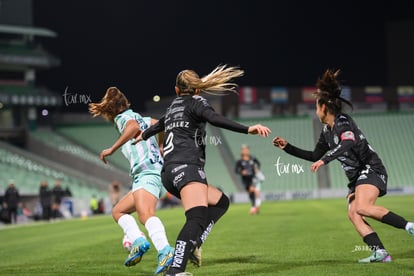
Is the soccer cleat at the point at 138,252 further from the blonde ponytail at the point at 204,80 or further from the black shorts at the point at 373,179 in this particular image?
the black shorts at the point at 373,179

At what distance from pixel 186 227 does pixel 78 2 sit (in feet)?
139

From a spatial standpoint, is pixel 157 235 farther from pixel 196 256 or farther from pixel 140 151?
pixel 140 151

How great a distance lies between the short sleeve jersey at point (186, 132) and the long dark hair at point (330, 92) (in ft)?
6.23

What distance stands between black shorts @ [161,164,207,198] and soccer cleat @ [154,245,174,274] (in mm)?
796

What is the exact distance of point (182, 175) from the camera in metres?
7.50

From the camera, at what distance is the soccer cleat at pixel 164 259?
7844 millimetres

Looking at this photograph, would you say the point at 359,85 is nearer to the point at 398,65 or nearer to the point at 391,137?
the point at 398,65

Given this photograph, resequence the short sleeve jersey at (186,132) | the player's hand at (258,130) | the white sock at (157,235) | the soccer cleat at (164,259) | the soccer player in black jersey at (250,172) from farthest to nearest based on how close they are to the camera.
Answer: the soccer player in black jersey at (250,172) → the white sock at (157,235) → the soccer cleat at (164,259) → the short sleeve jersey at (186,132) → the player's hand at (258,130)

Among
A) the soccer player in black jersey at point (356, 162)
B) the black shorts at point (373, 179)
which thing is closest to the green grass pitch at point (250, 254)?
the soccer player in black jersey at point (356, 162)

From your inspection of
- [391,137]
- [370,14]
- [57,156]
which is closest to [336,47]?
[370,14]

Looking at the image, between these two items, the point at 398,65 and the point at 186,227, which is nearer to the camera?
the point at 186,227

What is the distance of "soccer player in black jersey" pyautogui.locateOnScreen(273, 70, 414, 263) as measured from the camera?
28.7ft

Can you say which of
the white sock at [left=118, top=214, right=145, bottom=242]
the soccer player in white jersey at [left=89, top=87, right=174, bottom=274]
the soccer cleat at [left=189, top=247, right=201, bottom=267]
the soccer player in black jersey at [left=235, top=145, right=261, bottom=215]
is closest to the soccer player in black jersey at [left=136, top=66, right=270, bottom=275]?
the soccer player in white jersey at [left=89, top=87, right=174, bottom=274]

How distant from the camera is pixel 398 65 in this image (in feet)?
167
